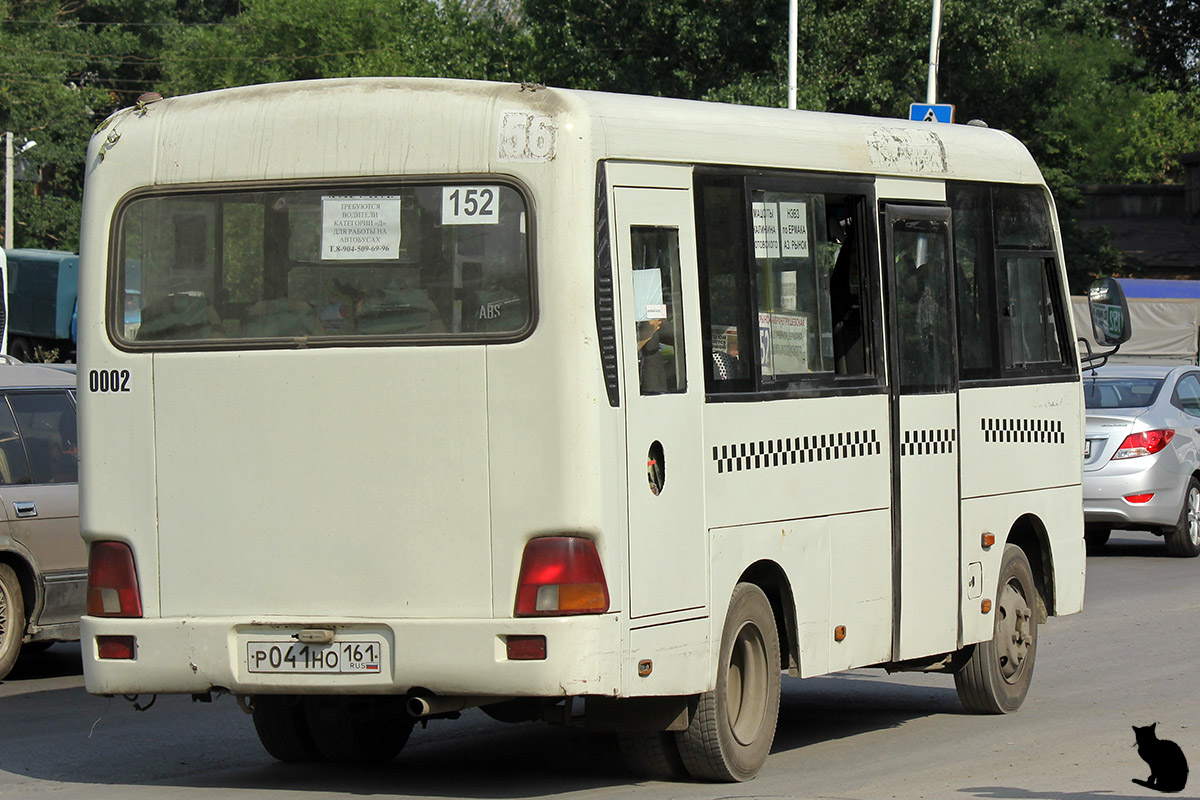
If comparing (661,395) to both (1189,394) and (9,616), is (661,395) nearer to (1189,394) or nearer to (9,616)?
(9,616)

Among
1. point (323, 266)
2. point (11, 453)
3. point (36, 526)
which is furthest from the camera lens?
point (11, 453)

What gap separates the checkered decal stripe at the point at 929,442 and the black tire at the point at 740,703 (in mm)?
1406

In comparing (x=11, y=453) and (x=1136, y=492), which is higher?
(x=11, y=453)

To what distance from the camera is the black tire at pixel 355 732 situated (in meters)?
8.20

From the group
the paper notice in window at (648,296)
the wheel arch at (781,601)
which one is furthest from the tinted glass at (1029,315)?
the paper notice in window at (648,296)

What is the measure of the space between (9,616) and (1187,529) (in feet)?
39.4

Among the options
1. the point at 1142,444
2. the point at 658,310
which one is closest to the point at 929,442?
the point at 658,310

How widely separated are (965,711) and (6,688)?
560 centimetres

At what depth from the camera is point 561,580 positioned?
678 centimetres

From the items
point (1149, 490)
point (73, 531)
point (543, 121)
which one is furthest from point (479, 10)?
point (543, 121)

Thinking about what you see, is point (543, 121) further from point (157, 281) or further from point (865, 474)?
point (865, 474)

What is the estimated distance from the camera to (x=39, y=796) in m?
7.78

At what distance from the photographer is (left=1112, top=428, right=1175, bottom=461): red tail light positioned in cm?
1828

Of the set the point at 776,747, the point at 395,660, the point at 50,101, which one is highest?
the point at 50,101
